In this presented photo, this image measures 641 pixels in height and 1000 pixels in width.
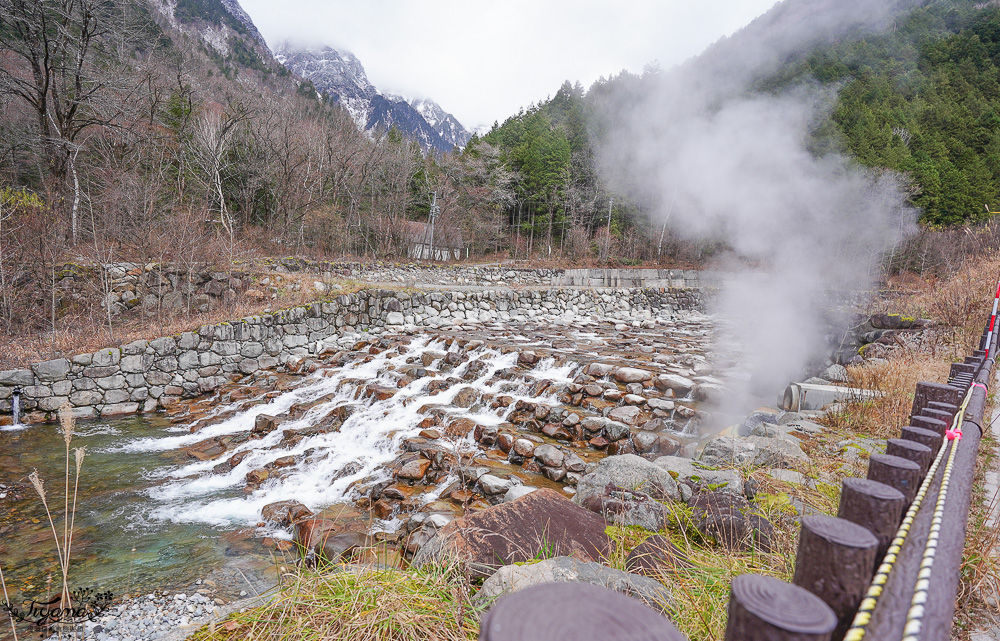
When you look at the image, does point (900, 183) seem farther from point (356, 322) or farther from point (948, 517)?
point (948, 517)

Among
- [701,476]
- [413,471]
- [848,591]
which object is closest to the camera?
[848,591]

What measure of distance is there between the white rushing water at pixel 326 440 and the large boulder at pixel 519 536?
1.94 metres

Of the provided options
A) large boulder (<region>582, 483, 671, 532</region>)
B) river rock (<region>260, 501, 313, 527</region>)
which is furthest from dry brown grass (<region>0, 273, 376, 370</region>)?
large boulder (<region>582, 483, 671, 532</region>)

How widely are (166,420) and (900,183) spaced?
32.5 metres

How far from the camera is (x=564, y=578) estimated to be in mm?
1930

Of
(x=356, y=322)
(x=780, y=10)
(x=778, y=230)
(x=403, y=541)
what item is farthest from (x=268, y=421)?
(x=780, y=10)

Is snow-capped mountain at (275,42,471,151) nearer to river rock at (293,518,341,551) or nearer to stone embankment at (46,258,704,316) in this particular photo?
stone embankment at (46,258,704,316)

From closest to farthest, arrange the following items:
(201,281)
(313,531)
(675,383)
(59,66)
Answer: (313,531), (675,383), (201,281), (59,66)

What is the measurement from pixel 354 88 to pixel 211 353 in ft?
334

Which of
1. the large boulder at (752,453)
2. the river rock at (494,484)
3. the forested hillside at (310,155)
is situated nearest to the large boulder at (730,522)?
the large boulder at (752,453)

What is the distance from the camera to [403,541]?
3.68 metres

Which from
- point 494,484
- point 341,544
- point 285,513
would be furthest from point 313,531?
point 494,484

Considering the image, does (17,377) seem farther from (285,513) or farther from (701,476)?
(701,476)

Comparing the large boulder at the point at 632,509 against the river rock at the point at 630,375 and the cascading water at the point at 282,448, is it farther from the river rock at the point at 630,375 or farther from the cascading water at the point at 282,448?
the river rock at the point at 630,375
